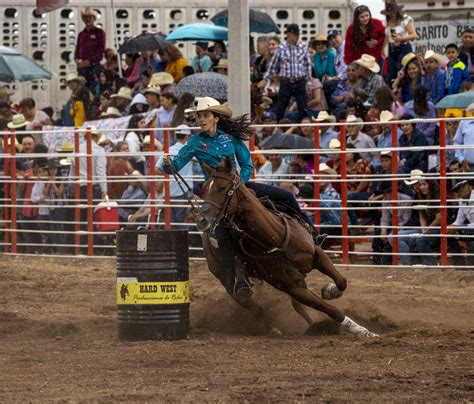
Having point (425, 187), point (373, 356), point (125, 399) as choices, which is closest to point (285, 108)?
point (425, 187)

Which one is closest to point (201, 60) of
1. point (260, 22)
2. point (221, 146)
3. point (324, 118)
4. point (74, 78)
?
point (260, 22)

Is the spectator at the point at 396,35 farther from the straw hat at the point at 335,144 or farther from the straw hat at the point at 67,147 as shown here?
the straw hat at the point at 67,147

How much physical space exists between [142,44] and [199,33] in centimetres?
115

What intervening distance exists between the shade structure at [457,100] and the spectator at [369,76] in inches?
64.4

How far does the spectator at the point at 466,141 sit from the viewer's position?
47.6 feet

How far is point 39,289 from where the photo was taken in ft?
47.5

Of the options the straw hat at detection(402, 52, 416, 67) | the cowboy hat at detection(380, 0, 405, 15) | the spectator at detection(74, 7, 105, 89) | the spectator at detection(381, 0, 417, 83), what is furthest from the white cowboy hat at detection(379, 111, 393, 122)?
the spectator at detection(74, 7, 105, 89)

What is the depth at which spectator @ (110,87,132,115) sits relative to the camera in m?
20.3

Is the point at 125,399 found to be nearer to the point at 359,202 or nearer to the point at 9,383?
the point at 9,383

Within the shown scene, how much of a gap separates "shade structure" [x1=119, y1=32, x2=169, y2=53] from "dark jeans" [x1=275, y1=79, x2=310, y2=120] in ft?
10.9

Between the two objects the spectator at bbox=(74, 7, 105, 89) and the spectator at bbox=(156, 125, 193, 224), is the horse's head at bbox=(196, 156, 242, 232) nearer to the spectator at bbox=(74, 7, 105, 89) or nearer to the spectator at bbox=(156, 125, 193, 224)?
the spectator at bbox=(156, 125, 193, 224)

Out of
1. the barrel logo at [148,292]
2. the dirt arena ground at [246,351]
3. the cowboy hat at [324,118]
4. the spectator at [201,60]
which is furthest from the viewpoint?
the spectator at [201,60]

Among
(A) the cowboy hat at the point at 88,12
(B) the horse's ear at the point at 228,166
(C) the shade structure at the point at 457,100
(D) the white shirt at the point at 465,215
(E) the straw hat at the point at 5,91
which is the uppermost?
(A) the cowboy hat at the point at 88,12

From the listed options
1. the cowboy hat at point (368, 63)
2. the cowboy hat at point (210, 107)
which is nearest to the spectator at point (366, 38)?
the cowboy hat at point (368, 63)
